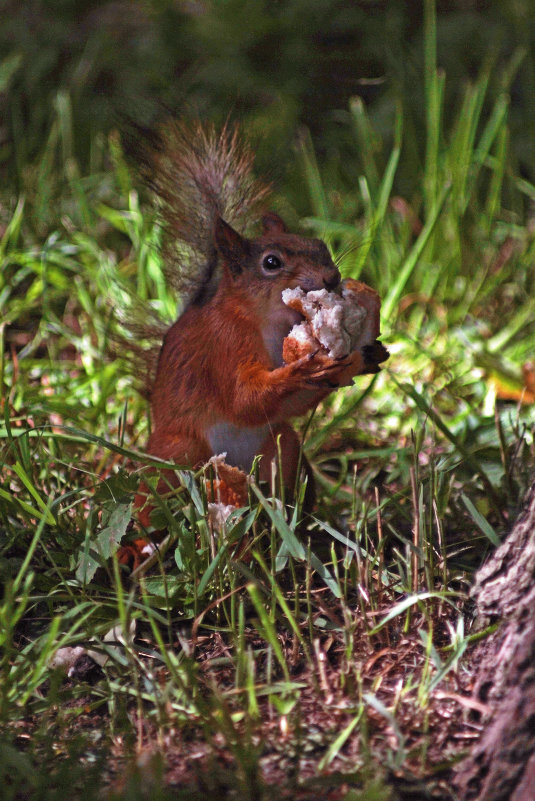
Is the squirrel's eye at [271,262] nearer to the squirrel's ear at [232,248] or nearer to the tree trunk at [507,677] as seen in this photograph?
the squirrel's ear at [232,248]

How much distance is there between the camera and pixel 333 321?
6.14 feet

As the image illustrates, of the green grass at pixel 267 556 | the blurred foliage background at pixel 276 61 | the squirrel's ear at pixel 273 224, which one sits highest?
the blurred foliage background at pixel 276 61

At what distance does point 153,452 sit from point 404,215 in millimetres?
1873

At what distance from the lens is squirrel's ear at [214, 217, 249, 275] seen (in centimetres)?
203

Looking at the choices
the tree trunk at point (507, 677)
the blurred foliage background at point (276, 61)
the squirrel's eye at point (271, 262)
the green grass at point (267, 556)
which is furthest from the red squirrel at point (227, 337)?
the blurred foliage background at point (276, 61)

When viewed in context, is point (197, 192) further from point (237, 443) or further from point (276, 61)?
point (276, 61)

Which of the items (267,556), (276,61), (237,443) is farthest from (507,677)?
(276,61)

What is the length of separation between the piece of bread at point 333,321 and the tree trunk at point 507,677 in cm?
46

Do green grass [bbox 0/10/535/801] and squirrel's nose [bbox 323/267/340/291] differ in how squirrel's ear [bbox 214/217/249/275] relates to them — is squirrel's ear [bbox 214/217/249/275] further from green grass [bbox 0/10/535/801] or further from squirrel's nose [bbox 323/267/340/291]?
green grass [bbox 0/10/535/801]

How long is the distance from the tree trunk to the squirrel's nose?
0.57 m

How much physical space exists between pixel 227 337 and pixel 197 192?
0.40m

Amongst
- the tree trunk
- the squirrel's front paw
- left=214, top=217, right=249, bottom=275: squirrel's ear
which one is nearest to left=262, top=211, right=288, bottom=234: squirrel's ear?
left=214, top=217, right=249, bottom=275: squirrel's ear

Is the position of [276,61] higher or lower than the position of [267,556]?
higher

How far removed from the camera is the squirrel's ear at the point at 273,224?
7.00 feet
